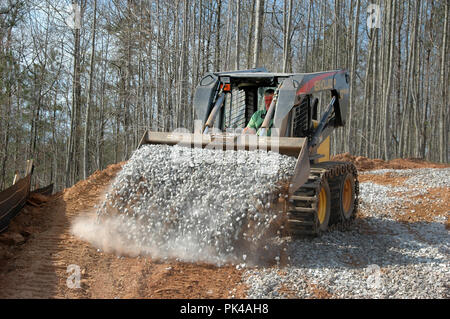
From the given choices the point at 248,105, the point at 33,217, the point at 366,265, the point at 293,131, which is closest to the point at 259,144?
the point at 293,131

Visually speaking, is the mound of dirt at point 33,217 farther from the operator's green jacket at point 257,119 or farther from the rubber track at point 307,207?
the rubber track at point 307,207

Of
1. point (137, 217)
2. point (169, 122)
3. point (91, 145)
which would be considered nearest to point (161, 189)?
point (137, 217)

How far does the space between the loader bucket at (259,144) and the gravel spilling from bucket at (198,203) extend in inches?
5.9

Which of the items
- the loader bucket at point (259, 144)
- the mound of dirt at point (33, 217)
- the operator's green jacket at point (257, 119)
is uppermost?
the operator's green jacket at point (257, 119)

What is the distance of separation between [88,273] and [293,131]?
3418mm

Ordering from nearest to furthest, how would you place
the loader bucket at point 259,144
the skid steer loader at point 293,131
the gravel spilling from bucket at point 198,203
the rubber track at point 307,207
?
1. the gravel spilling from bucket at point 198,203
2. the loader bucket at point 259,144
3. the skid steer loader at point 293,131
4. the rubber track at point 307,207

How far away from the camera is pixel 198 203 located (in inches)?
203

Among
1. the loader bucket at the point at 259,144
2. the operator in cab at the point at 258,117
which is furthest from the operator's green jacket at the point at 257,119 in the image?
the loader bucket at the point at 259,144

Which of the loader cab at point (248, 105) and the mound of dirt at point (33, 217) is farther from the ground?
the loader cab at point (248, 105)

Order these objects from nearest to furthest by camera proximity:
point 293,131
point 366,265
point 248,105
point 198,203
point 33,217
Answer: point 198,203 → point 366,265 → point 293,131 → point 33,217 → point 248,105

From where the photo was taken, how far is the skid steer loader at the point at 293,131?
18.5 ft

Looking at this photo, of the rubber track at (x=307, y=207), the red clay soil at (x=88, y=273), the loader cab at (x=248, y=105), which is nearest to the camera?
the red clay soil at (x=88, y=273)

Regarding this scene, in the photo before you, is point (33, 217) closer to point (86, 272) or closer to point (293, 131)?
point (86, 272)

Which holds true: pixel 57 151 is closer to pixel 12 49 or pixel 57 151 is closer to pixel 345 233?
pixel 12 49
